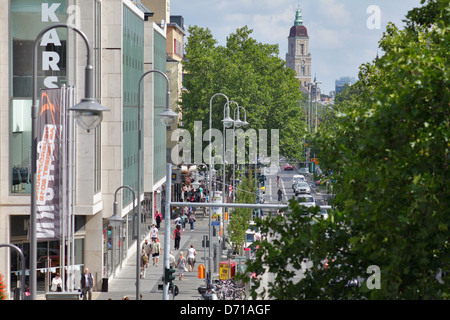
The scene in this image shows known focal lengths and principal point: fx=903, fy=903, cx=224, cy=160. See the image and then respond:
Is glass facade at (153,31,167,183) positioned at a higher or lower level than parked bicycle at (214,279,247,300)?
higher

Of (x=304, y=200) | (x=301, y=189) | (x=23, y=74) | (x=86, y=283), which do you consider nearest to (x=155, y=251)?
(x=86, y=283)

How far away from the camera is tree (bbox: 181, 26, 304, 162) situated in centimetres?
7119

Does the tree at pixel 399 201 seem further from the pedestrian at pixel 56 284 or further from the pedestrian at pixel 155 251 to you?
the pedestrian at pixel 155 251

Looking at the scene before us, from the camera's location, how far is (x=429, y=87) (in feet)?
36.3

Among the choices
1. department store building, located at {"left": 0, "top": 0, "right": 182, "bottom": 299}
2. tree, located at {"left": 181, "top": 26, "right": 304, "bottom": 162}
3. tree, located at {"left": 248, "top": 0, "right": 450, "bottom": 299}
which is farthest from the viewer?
tree, located at {"left": 181, "top": 26, "right": 304, "bottom": 162}

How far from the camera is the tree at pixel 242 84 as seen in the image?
7119 cm

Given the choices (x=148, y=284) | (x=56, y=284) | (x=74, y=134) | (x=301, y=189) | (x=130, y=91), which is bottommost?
(x=148, y=284)

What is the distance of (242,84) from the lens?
71000mm

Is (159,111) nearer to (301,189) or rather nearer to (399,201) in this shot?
(301,189)

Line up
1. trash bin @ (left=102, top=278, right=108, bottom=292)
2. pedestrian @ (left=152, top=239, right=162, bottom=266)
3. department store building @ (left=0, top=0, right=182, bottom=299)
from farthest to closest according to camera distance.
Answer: pedestrian @ (left=152, top=239, right=162, bottom=266), trash bin @ (left=102, top=278, right=108, bottom=292), department store building @ (left=0, top=0, right=182, bottom=299)

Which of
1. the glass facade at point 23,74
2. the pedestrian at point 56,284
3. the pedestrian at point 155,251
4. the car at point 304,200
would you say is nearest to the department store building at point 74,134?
the glass facade at point 23,74

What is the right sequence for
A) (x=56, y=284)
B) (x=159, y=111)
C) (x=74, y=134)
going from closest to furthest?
1. (x=74, y=134)
2. (x=56, y=284)
3. (x=159, y=111)

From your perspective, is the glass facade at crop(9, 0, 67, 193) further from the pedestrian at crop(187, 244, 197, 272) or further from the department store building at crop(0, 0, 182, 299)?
the pedestrian at crop(187, 244, 197, 272)

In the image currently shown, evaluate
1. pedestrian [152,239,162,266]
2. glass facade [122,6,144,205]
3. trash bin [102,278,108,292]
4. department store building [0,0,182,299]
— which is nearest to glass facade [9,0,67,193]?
department store building [0,0,182,299]
